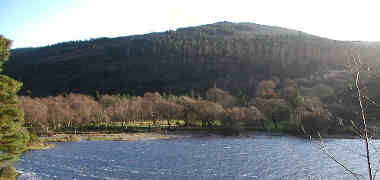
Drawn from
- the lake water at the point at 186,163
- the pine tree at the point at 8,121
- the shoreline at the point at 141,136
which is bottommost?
the lake water at the point at 186,163

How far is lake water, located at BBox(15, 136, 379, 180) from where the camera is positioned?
123 feet

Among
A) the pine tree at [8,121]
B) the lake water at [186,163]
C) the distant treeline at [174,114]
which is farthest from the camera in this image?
the distant treeline at [174,114]

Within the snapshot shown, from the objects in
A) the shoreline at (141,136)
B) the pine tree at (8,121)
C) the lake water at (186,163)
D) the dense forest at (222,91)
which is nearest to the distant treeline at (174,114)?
the dense forest at (222,91)

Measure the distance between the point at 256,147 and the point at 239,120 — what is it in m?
32.0

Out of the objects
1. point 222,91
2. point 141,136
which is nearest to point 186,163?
point 141,136

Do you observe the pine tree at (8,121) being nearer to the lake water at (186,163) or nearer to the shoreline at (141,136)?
the lake water at (186,163)

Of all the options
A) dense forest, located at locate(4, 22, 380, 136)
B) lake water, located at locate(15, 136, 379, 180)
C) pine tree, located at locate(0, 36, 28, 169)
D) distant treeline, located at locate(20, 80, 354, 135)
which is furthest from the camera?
dense forest, located at locate(4, 22, 380, 136)

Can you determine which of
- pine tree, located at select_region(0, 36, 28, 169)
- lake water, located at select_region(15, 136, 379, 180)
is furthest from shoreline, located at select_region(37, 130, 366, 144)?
pine tree, located at select_region(0, 36, 28, 169)

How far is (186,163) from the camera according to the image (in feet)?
145

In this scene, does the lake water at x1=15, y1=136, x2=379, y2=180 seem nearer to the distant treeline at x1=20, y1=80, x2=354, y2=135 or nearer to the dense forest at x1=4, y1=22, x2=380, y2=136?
the dense forest at x1=4, y1=22, x2=380, y2=136

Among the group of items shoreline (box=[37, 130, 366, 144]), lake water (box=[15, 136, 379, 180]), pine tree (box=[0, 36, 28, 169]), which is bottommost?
lake water (box=[15, 136, 379, 180])

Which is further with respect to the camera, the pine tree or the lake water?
the lake water

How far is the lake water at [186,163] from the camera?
1471 inches

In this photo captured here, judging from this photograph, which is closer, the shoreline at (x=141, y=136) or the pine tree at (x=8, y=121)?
the pine tree at (x=8, y=121)
